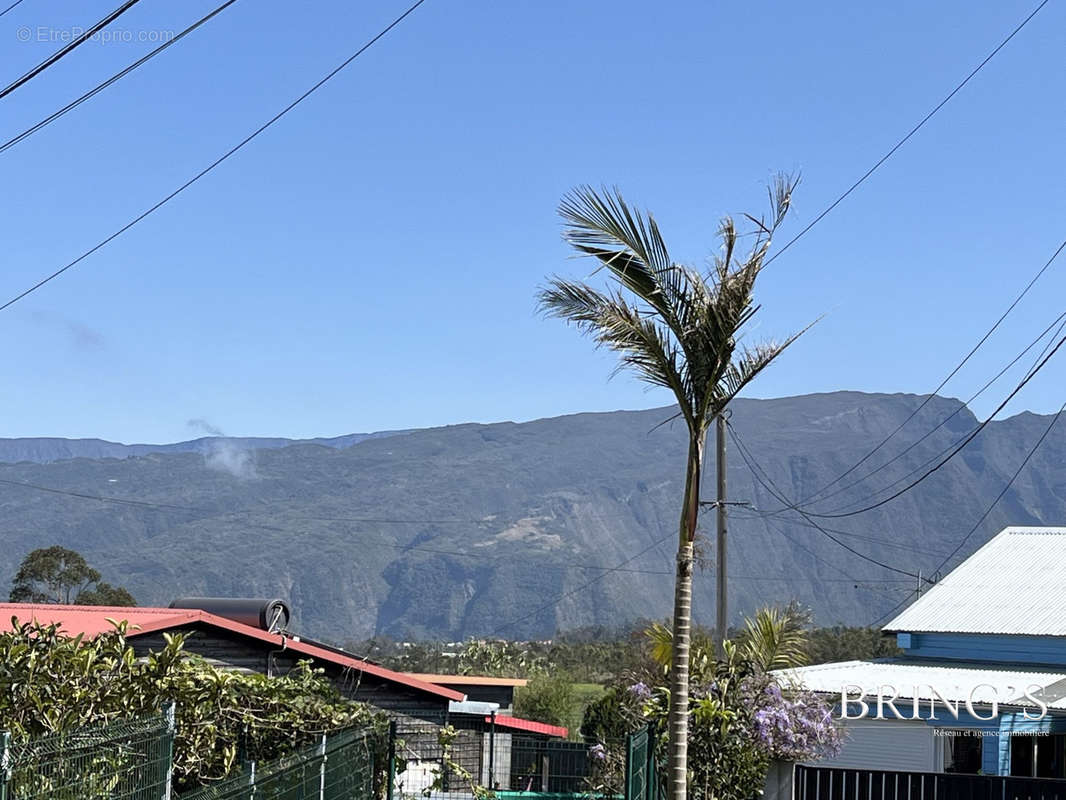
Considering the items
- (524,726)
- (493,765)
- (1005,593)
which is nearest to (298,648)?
(493,765)

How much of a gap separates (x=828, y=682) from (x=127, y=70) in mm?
16355

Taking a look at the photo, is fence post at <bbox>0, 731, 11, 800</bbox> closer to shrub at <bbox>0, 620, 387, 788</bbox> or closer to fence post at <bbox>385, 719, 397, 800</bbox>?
shrub at <bbox>0, 620, 387, 788</bbox>

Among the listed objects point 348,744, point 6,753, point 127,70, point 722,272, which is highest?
point 127,70

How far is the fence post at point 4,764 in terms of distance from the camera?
27.3ft

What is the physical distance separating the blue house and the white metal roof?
0.03 m

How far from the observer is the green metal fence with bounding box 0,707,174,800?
29.1 ft

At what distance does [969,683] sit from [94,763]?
1865 cm

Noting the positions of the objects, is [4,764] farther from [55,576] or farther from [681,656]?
[55,576]

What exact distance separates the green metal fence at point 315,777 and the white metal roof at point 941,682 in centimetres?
684

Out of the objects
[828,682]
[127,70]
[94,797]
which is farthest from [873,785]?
[127,70]

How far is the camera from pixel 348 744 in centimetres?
1488

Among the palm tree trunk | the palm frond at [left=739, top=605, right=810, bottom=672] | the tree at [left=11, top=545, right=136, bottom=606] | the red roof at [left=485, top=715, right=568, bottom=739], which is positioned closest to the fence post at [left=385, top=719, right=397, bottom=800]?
the palm tree trunk

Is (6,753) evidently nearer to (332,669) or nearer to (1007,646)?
(332,669)

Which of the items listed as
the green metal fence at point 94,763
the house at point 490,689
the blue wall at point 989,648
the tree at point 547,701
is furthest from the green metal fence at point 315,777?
the tree at point 547,701
